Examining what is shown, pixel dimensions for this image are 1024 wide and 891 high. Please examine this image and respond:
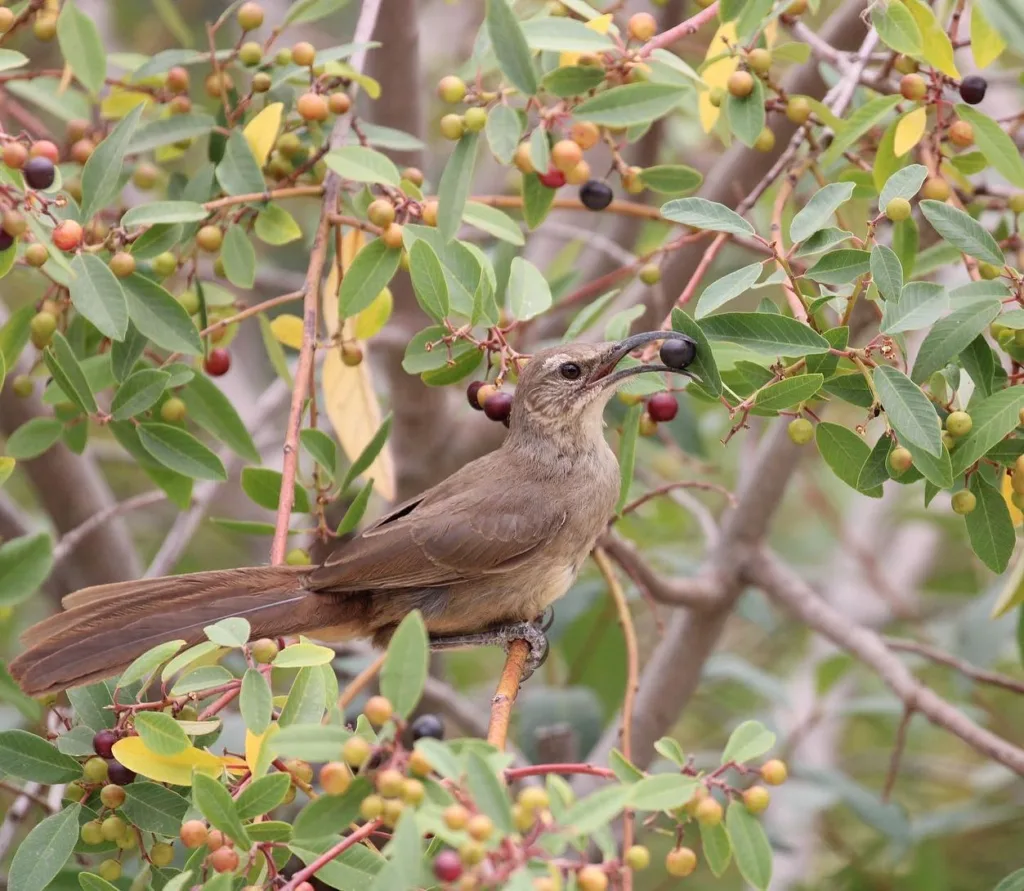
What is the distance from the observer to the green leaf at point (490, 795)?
1.91m

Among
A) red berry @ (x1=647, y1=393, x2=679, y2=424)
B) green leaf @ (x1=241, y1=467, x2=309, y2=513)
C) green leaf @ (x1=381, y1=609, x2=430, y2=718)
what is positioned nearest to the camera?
green leaf @ (x1=381, y1=609, x2=430, y2=718)

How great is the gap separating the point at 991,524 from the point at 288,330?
1.96 meters

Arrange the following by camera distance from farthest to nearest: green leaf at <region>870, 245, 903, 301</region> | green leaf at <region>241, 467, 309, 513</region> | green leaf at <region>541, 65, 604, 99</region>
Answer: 1. green leaf at <region>241, 467, 309, 513</region>
2. green leaf at <region>541, 65, 604, 99</region>
3. green leaf at <region>870, 245, 903, 301</region>

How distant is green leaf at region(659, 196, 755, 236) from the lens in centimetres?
281

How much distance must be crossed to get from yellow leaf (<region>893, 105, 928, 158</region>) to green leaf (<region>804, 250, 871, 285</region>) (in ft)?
1.56

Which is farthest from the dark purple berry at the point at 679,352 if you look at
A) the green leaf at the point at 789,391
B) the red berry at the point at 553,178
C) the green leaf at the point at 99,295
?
the green leaf at the point at 99,295

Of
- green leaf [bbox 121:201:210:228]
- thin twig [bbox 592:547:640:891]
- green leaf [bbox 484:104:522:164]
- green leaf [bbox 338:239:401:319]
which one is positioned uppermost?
green leaf [bbox 484:104:522:164]

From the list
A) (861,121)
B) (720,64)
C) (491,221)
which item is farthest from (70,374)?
(861,121)

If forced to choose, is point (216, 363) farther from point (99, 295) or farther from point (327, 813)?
point (327, 813)

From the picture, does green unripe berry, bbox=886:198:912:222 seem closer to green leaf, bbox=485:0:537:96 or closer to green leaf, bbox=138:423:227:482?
green leaf, bbox=485:0:537:96

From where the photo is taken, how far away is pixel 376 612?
4.05 m

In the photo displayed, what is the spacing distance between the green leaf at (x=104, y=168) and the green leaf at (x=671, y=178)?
A: 1.42 meters

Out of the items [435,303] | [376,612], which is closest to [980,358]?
[435,303]

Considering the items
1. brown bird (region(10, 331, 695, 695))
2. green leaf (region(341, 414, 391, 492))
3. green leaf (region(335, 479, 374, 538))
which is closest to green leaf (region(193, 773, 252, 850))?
green leaf (region(335, 479, 374, 538))
